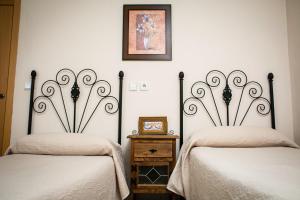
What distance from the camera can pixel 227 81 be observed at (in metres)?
2.12

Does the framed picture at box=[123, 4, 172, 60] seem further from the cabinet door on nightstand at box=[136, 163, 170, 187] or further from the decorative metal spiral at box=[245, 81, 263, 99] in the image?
the cabinet door on nightstand at box=[136, 163, 170, 187]

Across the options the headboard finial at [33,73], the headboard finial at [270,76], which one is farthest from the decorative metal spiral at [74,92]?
the headboard finial at [270,76]

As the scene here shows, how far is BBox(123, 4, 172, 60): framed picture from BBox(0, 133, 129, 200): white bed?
102cm

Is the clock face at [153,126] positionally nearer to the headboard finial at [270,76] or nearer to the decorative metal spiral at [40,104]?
the decorative metal spiral at [40,104]

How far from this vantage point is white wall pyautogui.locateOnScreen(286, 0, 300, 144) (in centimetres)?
203

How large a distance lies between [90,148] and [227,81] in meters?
1.47

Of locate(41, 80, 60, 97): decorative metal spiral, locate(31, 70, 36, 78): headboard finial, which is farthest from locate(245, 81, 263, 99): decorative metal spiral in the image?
locate(31, 70, 36, 78): headboard finial

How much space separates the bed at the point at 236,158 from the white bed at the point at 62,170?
0.54m

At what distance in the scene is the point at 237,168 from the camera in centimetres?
99

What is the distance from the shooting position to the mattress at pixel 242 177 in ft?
2.31

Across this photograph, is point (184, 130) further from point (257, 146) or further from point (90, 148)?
point (90, 148)

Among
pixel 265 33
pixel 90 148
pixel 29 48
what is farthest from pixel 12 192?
pixel 265 33

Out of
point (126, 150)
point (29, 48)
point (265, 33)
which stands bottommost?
point (126, 150)

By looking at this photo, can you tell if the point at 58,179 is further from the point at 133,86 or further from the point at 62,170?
the point at 133,86
